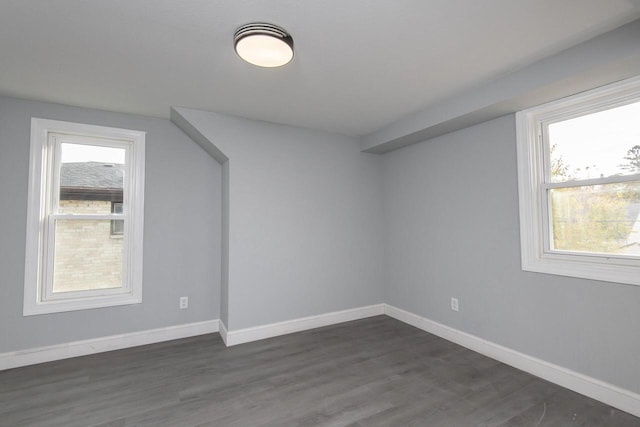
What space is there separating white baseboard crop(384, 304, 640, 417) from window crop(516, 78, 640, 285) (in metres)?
0.76

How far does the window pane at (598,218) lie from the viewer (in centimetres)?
213

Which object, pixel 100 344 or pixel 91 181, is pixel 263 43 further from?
pixel 100 344

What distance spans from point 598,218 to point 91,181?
4.59 m

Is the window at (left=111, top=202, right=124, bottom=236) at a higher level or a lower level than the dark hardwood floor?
higher

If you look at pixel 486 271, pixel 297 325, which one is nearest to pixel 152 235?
pixel 297 325

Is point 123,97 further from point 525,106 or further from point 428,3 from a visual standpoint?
point 525,106

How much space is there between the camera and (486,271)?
9.68 ft

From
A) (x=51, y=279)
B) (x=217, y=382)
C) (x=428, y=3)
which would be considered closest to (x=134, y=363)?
(x=217, y=382)

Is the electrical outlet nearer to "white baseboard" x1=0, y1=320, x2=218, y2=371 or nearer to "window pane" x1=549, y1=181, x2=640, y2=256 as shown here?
"white baseboard" x1=0, y1=320, x2=218, y2=371

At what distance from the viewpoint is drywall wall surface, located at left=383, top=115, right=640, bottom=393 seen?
216 cm

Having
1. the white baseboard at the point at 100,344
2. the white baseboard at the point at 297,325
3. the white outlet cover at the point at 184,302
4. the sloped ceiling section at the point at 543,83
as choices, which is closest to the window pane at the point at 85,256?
the white baseboard at the point at 100,344

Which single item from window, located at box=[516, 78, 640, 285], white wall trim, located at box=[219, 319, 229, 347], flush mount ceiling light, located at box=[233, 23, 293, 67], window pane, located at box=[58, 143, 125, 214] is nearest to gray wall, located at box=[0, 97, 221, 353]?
white wall trim, located at box=[219, 319, 229, 347]

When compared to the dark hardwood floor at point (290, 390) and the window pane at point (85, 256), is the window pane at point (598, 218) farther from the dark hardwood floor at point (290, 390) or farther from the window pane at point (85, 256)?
the window pane at point (85, 256)

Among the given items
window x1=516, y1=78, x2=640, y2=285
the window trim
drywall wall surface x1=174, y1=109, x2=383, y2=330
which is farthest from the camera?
drywall wall surface x1=174, y1=109, x2=383, y2=330
